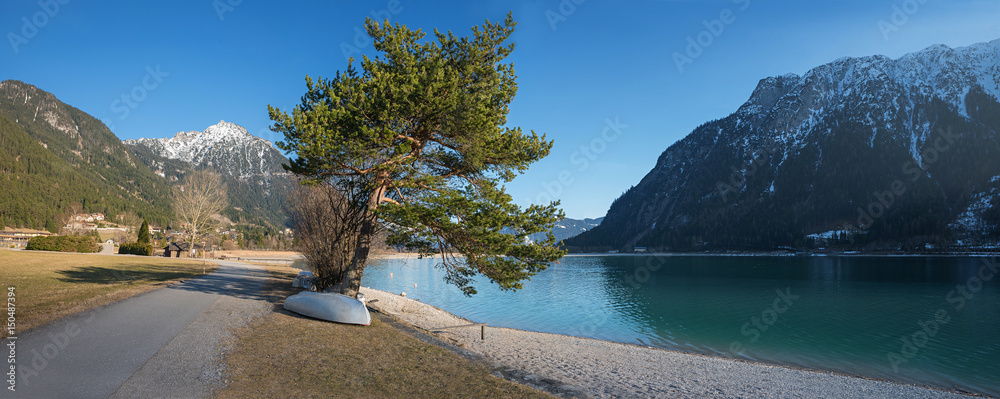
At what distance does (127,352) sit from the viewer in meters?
8.43

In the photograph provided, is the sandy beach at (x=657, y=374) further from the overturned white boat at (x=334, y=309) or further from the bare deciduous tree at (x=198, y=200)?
the bare deciduous tree at (x=198, y=200)

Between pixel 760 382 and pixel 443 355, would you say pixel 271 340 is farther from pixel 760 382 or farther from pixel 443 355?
pixel 760 382

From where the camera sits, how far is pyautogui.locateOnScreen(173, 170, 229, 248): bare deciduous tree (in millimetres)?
56000

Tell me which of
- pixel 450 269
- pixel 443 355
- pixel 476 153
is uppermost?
pixel 476 153

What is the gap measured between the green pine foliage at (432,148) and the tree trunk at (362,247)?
0.04 metres

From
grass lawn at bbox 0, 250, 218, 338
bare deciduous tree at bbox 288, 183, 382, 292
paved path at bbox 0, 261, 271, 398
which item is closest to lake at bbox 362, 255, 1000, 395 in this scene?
bare deciduous tree at bbox 288, 183, 382, 292

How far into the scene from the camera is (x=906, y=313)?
32.0 metres

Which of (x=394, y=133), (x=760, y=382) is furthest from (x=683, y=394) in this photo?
(x=394, y=133)

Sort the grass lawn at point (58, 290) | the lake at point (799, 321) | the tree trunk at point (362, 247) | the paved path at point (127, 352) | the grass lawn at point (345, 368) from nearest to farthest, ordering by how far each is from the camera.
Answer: the paved path at point (127, 352) → the grass lawn at point (345, 368) → the grass lawn at point (58, 290) → the tree trunk at point (362, 247) → the lake at point (799, 321)

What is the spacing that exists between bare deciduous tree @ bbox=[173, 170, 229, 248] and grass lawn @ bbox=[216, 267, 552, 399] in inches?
2139

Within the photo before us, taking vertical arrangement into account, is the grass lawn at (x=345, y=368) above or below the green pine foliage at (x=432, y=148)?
below

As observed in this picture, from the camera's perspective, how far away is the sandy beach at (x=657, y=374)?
38.7 ft

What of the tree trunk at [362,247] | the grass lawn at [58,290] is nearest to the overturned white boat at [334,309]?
the tree trunk at [362,247]

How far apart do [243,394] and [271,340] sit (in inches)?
157
